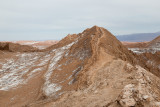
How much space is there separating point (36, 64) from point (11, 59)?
429 cm

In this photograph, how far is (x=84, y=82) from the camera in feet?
23.9

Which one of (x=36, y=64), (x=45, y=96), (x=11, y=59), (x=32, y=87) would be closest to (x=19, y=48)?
(x=11, y=59)

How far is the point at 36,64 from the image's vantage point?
1391 centimetres

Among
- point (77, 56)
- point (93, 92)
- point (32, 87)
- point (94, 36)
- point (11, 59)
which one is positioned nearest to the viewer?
point (93, 92)

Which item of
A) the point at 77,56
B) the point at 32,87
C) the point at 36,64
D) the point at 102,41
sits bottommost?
the point at 32,87

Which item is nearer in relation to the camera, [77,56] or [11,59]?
[77,56]

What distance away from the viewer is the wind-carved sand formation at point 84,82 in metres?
4.51

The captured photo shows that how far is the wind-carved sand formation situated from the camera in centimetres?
451

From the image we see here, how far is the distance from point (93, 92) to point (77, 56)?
17.7 feet

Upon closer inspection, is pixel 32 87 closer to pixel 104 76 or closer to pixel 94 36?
pixel 104 76

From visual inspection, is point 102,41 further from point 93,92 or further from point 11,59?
point 11,59

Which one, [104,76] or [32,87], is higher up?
[104,76]

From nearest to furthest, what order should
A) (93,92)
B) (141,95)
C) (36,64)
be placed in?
(141,95)
(93,92)
(36,64)

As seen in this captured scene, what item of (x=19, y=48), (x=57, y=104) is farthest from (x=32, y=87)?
(x=19, y=48)
